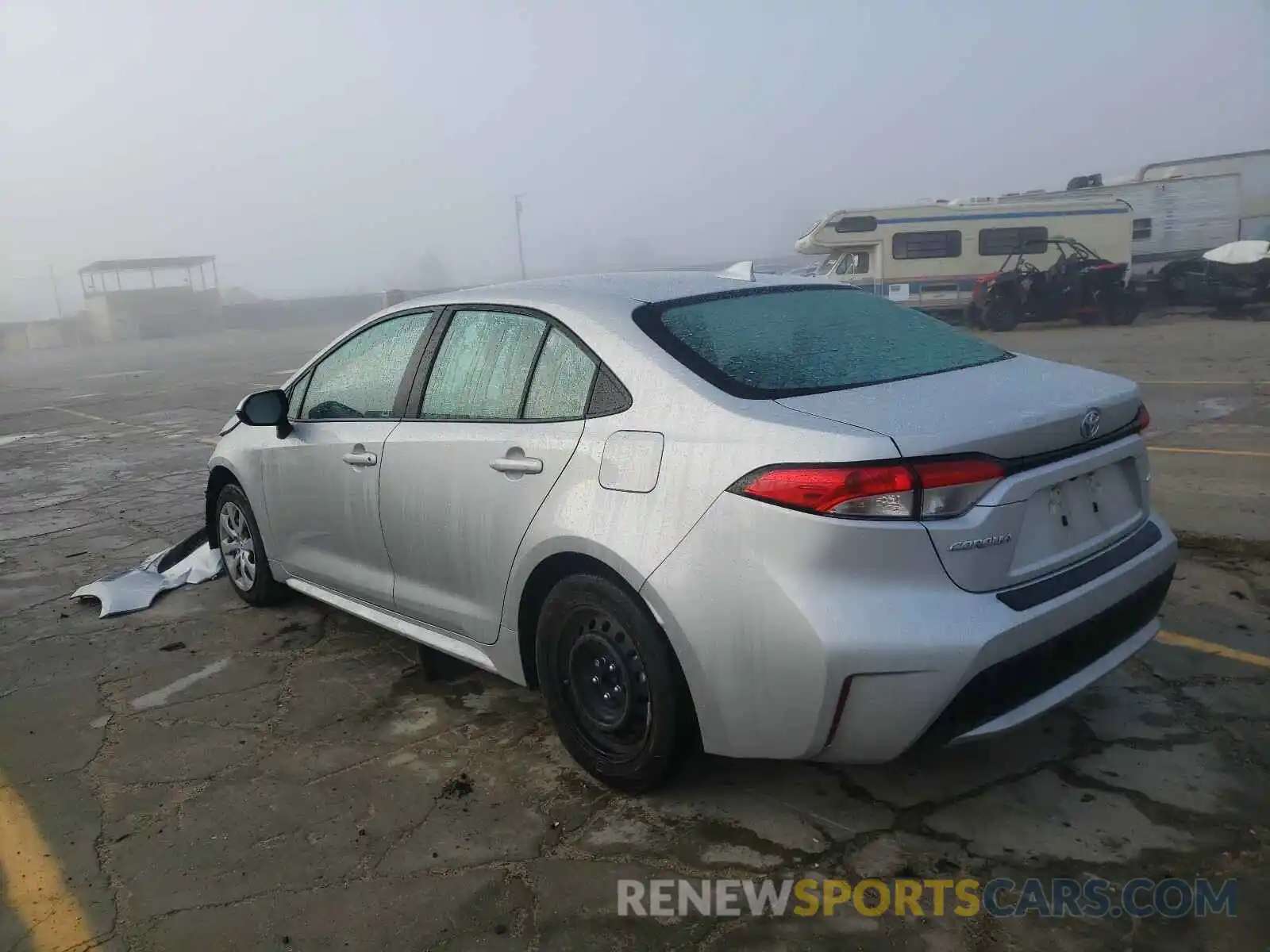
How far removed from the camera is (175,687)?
13.5 ft

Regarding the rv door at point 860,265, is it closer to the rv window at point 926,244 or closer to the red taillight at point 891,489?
the rv window at point 926,244

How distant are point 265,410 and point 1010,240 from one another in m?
19.5

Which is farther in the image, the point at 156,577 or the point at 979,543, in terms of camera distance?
the point at 156,577

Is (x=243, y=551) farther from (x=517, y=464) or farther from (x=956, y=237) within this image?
(x=956, y=237)

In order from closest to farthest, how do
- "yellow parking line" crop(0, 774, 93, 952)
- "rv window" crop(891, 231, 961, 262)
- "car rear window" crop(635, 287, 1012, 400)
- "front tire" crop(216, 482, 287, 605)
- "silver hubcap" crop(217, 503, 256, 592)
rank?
"yellow parking line" crop(0, 774, 93, 952), "car rear window" crop(635, 287, 1012, 400), "front tire" crop(216, 482, 287, 605), "silver hubcap" crop(217, 503, 256, 592), "rv window" crop(891, 231, 961, 262)

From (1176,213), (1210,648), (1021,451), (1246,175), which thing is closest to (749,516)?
(1021,451)

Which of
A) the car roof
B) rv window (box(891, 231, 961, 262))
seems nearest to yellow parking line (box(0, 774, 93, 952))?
the car roof

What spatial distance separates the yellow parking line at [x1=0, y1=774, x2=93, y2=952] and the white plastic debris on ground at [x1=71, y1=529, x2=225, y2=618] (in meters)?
2.10

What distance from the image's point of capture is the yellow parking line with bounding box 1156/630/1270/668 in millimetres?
3707

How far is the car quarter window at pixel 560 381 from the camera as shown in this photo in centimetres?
307

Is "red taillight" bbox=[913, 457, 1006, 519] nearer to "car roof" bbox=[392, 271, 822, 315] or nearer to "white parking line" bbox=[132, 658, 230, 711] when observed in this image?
"car roof" bbox=[392, 271, 822, 315]

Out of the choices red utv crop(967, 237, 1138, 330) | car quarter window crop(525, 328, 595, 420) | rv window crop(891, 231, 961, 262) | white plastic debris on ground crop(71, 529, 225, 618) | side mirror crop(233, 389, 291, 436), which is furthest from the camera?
rv window crop(891, 231, 961, 262)

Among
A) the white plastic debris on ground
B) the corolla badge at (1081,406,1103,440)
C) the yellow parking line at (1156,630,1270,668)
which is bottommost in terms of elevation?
the yellow parking line at (1156,630,1270,668)

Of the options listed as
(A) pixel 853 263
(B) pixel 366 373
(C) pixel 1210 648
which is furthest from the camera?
Answer: (A) pixel 853 263
